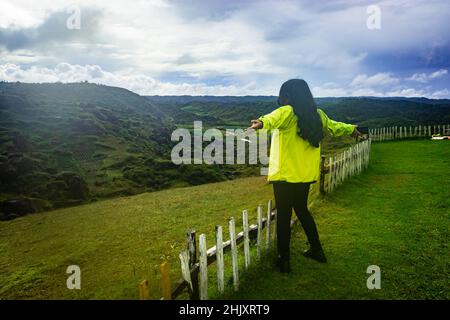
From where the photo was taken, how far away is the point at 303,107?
5410mm

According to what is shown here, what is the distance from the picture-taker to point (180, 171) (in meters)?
40.7

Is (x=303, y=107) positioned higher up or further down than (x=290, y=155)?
higher up

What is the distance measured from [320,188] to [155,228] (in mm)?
5357

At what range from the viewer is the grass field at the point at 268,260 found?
5.87 metres

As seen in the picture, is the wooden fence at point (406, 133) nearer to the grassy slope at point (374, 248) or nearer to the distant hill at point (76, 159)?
the distant hill at point (76, 159)


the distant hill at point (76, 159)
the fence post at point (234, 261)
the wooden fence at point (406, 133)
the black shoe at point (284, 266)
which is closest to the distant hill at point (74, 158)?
the distant hill at point (76, 159)

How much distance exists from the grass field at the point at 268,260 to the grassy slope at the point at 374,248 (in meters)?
0.02

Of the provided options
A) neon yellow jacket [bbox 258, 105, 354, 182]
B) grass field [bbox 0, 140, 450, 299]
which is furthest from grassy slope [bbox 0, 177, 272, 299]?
neon yellow jacket [bbox 258, 105, 354, 182]

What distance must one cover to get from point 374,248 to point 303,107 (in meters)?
3.62

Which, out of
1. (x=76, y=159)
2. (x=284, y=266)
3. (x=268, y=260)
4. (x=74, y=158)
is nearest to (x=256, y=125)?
(x=284, y=266)

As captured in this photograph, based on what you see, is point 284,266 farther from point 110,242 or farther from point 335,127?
point 110,242

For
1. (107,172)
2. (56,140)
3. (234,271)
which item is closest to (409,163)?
(234,271)

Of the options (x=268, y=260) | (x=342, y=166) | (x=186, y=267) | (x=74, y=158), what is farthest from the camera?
(x=74, y=158)
